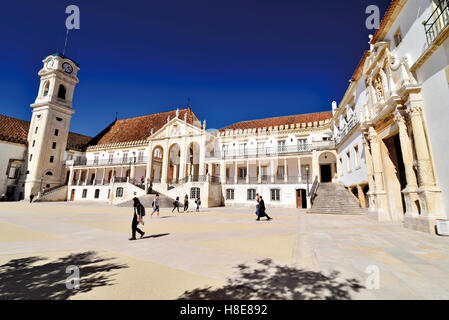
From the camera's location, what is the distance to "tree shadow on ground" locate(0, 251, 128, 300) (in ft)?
9.82

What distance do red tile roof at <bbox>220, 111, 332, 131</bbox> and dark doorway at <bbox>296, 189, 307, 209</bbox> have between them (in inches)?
472

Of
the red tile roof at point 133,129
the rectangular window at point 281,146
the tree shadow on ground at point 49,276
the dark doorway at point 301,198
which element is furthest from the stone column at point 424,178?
the red tile roof at point 133,129

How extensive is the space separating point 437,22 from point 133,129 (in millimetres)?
45450

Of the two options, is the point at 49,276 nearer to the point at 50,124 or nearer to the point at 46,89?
the point at 50,124

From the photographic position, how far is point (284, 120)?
34438mm

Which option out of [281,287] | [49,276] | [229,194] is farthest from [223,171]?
[281,287]

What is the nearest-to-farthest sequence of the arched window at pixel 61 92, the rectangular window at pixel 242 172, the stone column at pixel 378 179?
1. the stone column at pixel 378 179
2. the rectangular window at pixel 242 172
3. the arched window at pixel 61 92

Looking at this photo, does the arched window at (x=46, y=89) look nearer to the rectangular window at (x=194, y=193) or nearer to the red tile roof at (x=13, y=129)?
the red tile roof at (x=13, y=129)

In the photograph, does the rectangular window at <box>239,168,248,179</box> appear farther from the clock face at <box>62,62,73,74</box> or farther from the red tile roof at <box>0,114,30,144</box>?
the clock face at <box>62,62,73,74</box>

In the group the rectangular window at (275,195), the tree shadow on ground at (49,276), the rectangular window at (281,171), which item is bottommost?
the tree shadow on ground at (49,276)

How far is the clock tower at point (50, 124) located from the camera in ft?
121

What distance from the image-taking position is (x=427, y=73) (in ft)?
26.8

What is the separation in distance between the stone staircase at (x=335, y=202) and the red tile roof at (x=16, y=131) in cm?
4792
